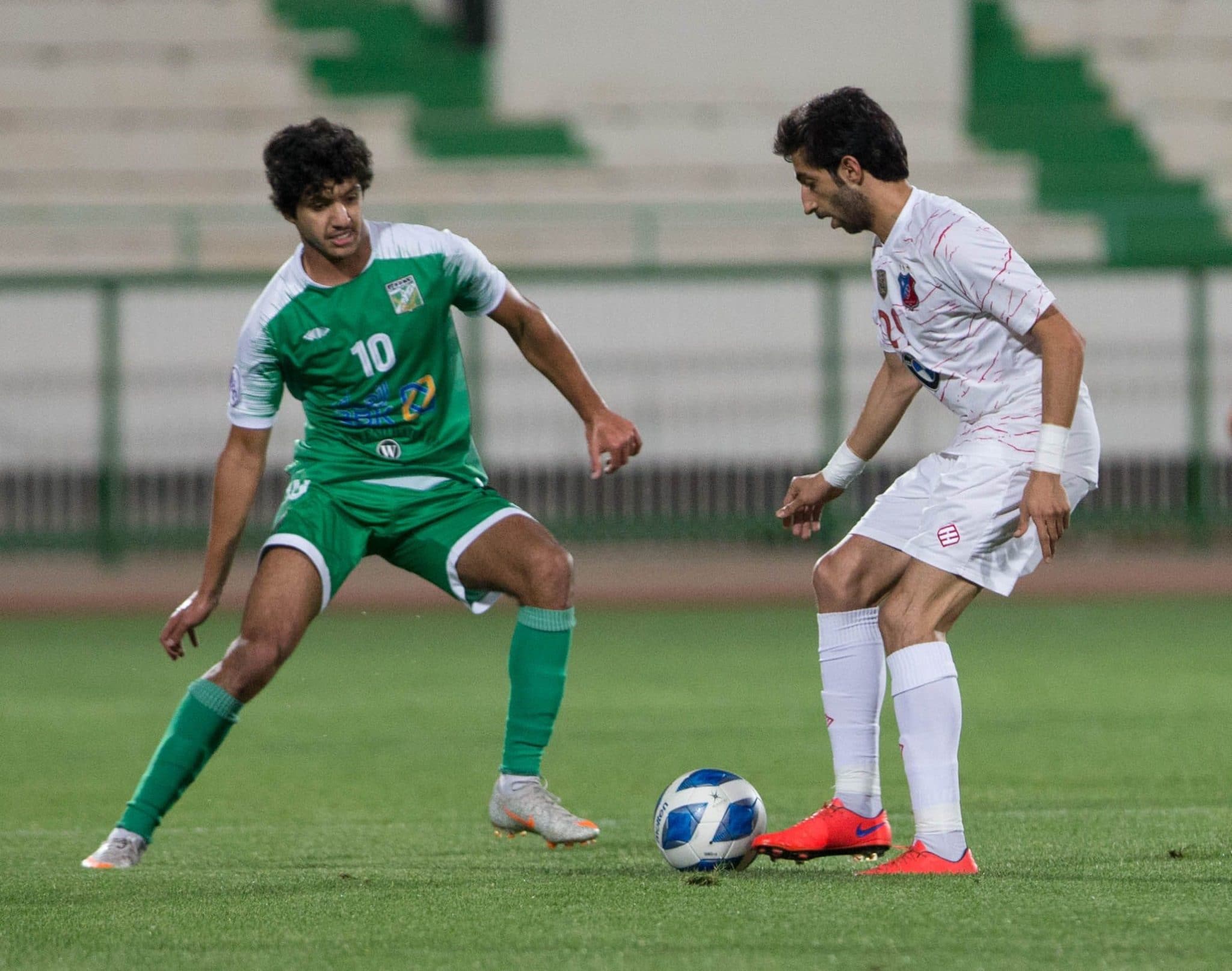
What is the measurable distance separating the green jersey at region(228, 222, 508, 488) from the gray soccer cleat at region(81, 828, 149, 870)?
106 cm

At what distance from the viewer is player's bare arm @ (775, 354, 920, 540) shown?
15.7 feet

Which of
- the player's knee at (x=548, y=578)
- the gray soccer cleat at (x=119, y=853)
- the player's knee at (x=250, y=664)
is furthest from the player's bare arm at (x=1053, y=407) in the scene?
the gray soccer cleat at (x=119, y=853)

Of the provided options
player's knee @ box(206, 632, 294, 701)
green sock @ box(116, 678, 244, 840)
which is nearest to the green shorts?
player's knee @ box(206, 632, 294, 701)

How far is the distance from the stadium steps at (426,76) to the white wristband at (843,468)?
15.4 m

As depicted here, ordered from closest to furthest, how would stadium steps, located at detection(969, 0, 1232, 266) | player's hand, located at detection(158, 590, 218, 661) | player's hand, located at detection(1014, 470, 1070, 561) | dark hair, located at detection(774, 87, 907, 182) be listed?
player's hand, located at detection(1014, 470, 1070, 561) → dark hair, located at detection(774, 87, 907, 182) → player's hand, located at detection(158, 590, 218, 661) → stadium steps, located at detection(969, 0, 1232, 266)

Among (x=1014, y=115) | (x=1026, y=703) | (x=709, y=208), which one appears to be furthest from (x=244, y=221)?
(x=1026, y=703)

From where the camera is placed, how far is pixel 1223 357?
16.0 m

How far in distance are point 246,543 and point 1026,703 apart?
347 inches

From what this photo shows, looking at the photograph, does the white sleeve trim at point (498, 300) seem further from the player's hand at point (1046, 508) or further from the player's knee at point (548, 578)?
the player's hand at point (1046, 508)

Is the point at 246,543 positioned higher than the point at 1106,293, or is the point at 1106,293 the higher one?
the point at 1106,293

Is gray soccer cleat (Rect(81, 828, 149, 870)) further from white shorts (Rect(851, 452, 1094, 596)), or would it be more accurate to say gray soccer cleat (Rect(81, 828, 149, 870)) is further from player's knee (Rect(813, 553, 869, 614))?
white shorts (Rect(851, 452, 1094, 596))

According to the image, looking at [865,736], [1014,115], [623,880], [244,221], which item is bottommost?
[623,880]

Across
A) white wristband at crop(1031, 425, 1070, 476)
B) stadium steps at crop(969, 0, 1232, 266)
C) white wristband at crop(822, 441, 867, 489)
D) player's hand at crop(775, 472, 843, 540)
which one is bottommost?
player's hand at crop(775, 472, 843, 540)

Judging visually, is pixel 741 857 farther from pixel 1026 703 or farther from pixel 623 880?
pixel 1026 703
